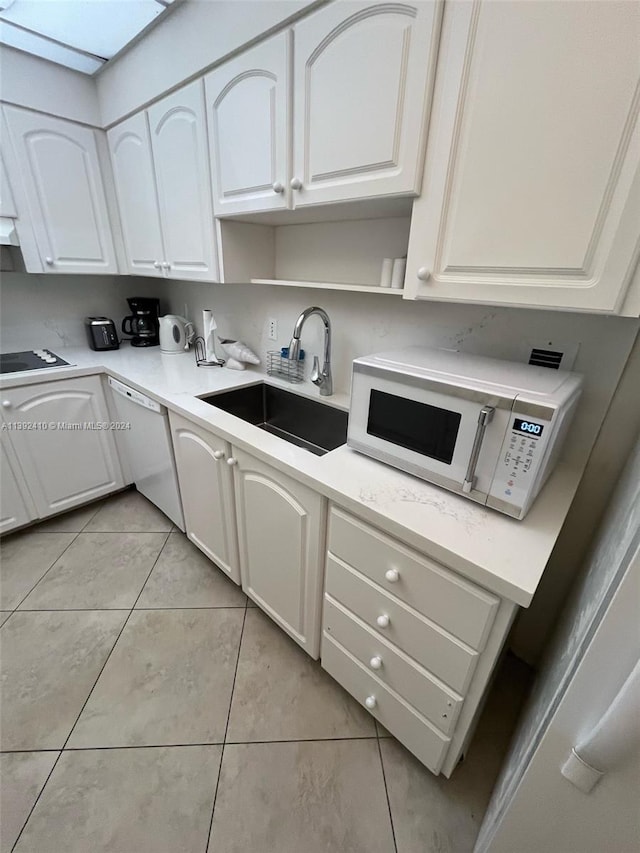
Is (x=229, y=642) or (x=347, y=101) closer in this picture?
(x=347, y=101)

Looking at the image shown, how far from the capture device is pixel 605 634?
0.51 meters

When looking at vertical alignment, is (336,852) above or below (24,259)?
below

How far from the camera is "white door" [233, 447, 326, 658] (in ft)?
3.58

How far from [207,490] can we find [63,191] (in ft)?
5.63

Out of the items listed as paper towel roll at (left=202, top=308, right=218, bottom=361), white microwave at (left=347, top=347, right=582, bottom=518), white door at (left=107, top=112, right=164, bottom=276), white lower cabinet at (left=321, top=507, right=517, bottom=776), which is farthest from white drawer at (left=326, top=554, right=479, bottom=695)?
white door at (left=107, top=112, right=164, bottom=276)

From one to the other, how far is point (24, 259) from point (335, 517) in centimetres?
203

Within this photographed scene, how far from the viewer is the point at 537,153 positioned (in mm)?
708

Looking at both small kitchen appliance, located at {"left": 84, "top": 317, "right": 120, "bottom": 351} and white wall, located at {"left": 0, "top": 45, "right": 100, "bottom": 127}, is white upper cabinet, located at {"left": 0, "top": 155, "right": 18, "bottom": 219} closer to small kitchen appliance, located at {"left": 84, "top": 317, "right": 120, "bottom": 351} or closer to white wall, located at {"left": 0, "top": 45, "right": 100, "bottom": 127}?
white wall, located at {"left": 0, "top": 45, "right": 100, "bottom": 127}

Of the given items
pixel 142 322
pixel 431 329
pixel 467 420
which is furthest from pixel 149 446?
A: pixel 467 420

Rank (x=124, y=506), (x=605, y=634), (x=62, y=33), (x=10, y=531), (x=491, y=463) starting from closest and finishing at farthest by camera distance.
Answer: (x=605, y=634), (x=491, y=463), (x=62, y=33), (x=10, y=531), (x=124, y=506)

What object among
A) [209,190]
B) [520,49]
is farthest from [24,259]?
[520,49]

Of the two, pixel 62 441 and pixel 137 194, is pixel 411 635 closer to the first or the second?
pixel 62 441

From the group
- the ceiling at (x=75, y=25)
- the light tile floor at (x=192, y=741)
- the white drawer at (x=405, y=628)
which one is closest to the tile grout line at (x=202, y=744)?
the light tile floor at (x=192, y=741)

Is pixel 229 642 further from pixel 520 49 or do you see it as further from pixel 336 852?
pixel 520 49
